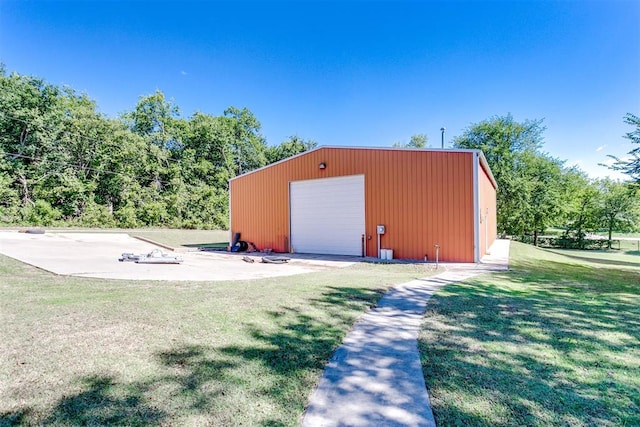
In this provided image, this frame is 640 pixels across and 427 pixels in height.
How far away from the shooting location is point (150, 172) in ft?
89.6

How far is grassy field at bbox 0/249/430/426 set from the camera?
1.82 m

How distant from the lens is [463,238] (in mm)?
9109

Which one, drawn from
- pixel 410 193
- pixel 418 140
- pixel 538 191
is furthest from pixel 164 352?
pixel 418 140

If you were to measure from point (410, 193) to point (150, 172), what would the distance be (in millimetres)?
25113

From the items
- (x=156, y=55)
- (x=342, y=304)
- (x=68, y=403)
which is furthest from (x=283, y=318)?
(x=156, y=55)

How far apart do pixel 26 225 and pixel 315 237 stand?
22.1m

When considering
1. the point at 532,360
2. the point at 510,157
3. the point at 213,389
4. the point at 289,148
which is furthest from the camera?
the point at 289,148

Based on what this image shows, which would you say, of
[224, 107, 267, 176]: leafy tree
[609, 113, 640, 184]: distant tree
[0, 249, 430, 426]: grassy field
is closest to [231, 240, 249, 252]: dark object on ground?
[0, 249, 430, 426]: grassy field

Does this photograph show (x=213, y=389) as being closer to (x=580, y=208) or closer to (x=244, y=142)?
(x=580, y=208)

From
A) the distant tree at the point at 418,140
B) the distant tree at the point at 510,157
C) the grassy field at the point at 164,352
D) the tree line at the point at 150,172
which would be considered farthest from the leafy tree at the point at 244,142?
the grassy field at the point at 164,352

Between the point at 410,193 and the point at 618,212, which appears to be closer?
the point at 410,193

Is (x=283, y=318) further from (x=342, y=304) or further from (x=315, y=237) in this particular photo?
(x=315, y=237)

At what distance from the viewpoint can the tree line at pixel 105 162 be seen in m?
23.0

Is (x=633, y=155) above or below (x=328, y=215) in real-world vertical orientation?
above
